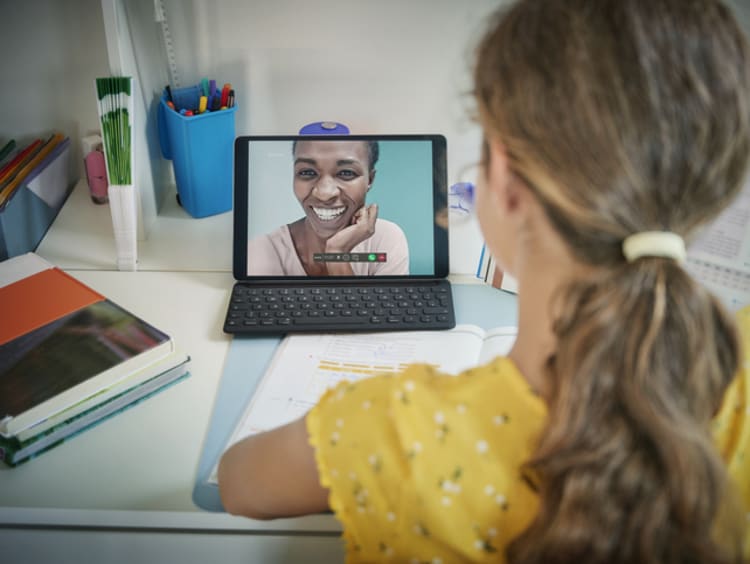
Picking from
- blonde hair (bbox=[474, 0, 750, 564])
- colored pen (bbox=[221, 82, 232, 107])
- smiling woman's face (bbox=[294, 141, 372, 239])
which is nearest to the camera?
blonde hair (bbox=[474, 0, 750, 564])

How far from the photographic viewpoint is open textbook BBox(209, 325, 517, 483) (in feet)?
2.74

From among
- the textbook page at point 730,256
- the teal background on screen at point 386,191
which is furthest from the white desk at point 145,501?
the textbook page at point 730,256

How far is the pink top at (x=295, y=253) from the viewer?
1.06 m

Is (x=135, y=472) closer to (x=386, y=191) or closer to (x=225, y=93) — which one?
(x=386, y=191)

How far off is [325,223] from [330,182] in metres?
0.07

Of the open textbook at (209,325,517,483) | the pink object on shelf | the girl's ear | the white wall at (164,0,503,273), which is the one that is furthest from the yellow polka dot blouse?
the pink object on shelf

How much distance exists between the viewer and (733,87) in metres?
0.49

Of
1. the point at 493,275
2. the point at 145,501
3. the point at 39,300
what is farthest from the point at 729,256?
the point at 39,300

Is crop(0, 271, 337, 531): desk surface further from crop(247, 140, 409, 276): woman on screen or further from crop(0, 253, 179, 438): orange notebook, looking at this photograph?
crop(247, 140, 409, 276): woman on screen

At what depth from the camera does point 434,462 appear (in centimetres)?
55

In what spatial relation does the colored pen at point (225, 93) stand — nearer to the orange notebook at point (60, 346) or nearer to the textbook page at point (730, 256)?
the orange notebook at point (60, 346)

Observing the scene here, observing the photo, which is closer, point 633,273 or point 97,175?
point 633,273

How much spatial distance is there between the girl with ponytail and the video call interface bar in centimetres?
51

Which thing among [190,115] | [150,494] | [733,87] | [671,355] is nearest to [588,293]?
[671,355]
